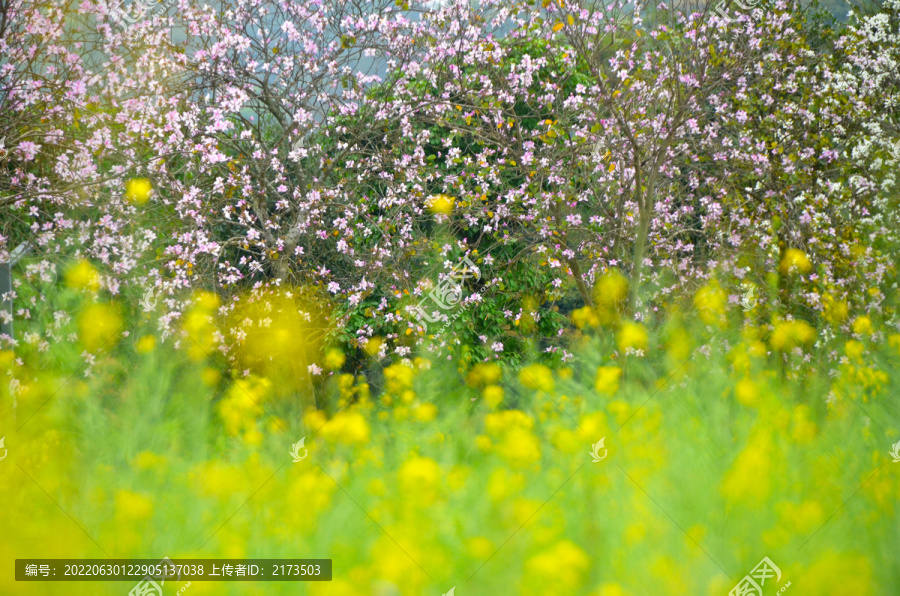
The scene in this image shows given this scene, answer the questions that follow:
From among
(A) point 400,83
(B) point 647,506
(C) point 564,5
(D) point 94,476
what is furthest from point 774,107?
(D) point 94,476

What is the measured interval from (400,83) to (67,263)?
3.67m

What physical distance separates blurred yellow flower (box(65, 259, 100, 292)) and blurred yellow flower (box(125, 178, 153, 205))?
703 millimetres

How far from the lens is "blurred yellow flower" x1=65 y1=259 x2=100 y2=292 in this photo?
5.50 metres

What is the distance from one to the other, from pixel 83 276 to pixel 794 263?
6.12 meters

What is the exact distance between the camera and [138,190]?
17.7 feet

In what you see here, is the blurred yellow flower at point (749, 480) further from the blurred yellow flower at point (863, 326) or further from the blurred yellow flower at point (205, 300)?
the blurred yellow flower at point (205, 300)

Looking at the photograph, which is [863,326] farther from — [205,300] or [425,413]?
[205,300]

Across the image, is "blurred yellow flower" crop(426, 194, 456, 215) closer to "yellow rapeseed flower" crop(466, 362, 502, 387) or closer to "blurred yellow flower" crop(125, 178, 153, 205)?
"yellow rapeseed flower" crop(466, 362, 502, 387)

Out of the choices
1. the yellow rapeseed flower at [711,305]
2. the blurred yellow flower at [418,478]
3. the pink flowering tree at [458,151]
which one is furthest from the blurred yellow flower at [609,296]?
the blurred yellow flower at [418,478]

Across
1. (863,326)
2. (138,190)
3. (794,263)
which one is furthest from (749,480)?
(138,190)

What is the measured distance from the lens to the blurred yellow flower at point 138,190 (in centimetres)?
537

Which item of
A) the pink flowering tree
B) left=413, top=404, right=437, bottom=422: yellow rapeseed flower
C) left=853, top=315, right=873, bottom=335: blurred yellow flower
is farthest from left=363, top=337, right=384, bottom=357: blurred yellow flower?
left=853, top=315, right=873, bottom=335: blurred yellow flower

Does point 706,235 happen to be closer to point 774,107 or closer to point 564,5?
point 774,107

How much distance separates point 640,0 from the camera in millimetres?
Result: 5336
